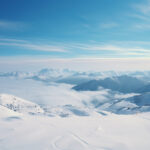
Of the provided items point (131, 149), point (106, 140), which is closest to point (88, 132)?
point (106, 140)

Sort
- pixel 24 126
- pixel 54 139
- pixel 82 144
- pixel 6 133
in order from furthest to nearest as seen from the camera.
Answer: pixel 24 126 → pixel 6 133 → pixel 54 139 → pixel 82 144

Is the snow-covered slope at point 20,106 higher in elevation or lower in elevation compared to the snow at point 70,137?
lower

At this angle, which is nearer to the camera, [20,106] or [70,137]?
[70,137]

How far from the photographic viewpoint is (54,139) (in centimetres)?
1877

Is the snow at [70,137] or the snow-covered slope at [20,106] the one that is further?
the snow-covered slope at [20,106]

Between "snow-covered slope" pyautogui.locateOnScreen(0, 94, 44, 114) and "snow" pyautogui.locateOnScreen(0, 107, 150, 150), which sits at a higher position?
"snow" pyautogui.locateOnScreen(0, 107, 150, 150)

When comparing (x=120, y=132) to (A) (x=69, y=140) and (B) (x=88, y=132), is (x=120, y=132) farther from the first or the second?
(A) (x=69, y=140)

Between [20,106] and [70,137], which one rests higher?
[70,137]

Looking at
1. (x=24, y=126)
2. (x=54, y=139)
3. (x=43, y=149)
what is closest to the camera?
(x=43, y=149)

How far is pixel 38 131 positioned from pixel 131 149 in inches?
455

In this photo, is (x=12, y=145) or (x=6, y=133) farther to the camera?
(x=6, y=133)

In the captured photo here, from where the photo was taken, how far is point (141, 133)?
22.5 meters

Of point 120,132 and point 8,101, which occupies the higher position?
point 120,132

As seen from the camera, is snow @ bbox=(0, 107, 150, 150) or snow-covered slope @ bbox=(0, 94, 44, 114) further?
snow-covered slope @ bbox=(0, 94, 44, 114)
